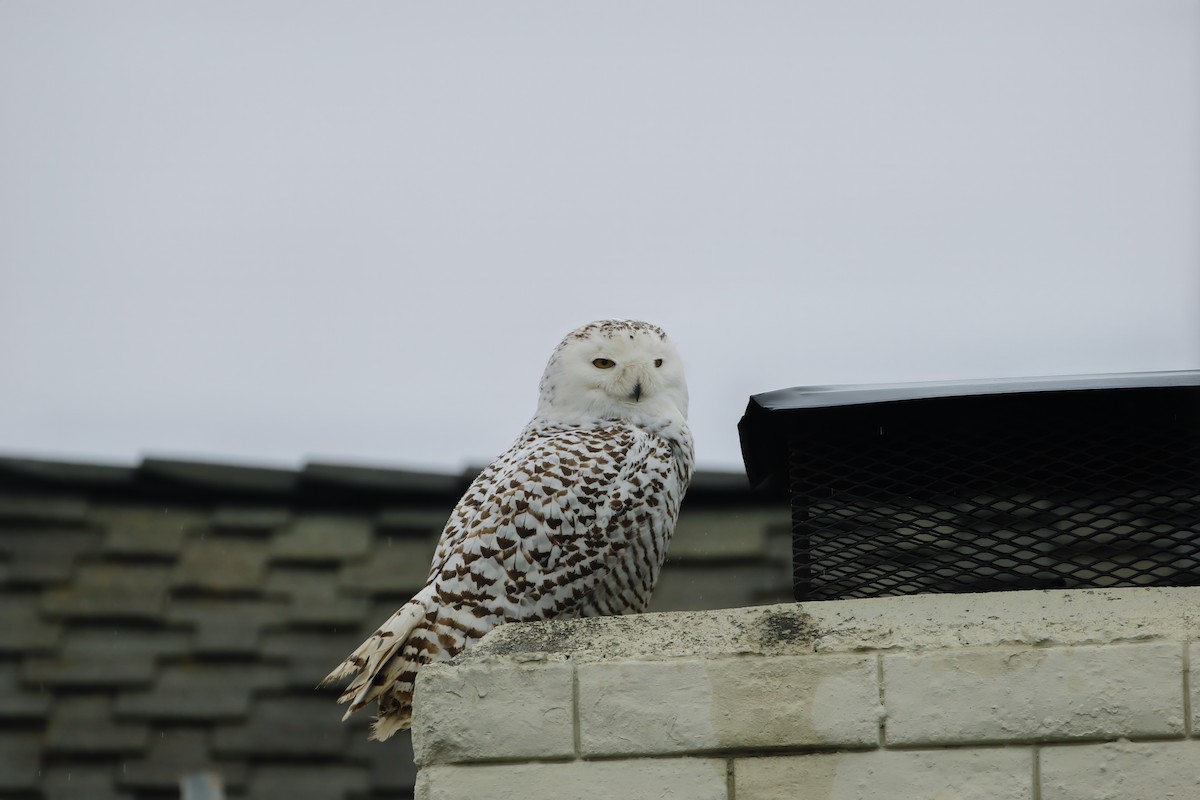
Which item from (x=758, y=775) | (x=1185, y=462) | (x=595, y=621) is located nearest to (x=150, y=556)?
(x=595, y=621)

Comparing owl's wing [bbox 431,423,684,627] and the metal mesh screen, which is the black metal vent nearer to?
the metal mesh screen

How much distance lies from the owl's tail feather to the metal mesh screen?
929mm

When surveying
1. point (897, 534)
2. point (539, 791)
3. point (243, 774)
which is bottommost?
point (243, 774)

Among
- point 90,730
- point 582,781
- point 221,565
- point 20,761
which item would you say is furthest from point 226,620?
point 582,781

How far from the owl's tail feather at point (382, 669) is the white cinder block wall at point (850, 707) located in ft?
1.39

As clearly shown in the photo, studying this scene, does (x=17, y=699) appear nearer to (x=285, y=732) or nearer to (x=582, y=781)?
(x=285, y=732)

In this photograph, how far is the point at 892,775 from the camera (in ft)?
9.68

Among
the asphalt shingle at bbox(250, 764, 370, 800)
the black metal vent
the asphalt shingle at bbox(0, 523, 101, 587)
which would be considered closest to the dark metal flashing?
the black metal vent

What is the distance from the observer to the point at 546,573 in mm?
3613

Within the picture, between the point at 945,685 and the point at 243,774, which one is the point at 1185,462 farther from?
the point at 243,774

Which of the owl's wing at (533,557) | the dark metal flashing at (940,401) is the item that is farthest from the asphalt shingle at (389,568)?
the dark metal flashing at (940,401)

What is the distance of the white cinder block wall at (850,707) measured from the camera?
2930 mm

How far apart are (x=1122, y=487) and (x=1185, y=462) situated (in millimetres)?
147

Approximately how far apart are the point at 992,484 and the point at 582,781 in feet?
3.82
